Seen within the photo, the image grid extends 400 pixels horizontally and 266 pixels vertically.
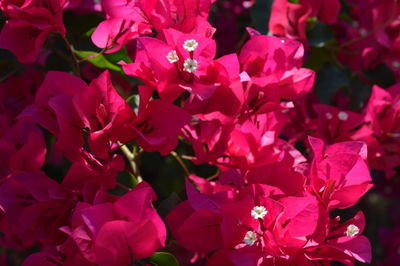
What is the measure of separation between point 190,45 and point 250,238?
275 mm

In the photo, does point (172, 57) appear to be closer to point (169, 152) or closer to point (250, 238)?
point (169, 152)

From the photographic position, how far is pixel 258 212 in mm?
688

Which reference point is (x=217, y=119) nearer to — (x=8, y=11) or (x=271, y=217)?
(x=271, y=217)

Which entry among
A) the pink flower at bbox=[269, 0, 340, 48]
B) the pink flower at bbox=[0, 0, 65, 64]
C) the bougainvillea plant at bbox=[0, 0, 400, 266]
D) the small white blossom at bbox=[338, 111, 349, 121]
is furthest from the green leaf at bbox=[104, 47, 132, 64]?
the small white blossom at bbox=[338, 111, 349, 121]

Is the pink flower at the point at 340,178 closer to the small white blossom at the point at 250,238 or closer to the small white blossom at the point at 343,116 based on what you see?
the small white blossom at the point at 250,238

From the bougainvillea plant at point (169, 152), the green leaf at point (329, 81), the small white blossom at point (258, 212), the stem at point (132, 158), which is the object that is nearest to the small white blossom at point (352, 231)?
the bougainvillea plant at point (169, 152)

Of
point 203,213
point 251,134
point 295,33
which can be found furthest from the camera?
point 295,33

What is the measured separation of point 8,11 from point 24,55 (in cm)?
8

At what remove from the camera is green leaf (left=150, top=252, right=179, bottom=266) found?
2.33 feet

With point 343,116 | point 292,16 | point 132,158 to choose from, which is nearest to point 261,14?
point 292,16

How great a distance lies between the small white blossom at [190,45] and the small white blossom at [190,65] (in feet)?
0.05

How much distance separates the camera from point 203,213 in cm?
71

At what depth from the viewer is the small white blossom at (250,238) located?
68cm

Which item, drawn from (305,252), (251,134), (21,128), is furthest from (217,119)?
(21,128)
